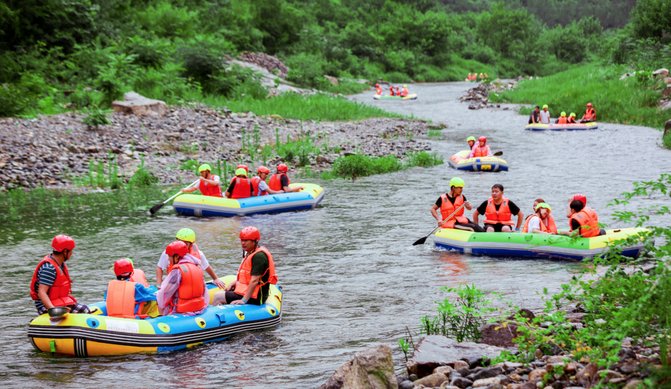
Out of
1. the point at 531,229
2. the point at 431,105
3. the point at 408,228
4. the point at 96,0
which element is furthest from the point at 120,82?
the point at 431,105

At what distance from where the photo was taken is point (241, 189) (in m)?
16.6

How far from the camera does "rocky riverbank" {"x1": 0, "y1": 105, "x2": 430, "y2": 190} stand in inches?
731

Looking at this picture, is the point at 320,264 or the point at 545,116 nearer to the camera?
the point at 320,264

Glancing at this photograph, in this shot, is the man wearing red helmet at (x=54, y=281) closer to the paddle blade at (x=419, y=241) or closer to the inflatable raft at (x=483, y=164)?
the paddle blade at (x=419, y=241)

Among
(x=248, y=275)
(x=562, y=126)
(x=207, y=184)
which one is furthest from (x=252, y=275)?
(x=562, y=126)

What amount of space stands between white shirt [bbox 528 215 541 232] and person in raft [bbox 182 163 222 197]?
6.86 meters

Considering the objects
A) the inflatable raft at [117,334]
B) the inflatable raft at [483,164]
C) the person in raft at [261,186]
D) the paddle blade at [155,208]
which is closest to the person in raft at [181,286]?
the inflatable raft at [117,334]

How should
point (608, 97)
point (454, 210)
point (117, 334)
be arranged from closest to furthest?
point (117, 334)
point (454, 210)
point (608, 97)

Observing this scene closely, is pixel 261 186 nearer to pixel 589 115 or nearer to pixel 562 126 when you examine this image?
pixel 562 126

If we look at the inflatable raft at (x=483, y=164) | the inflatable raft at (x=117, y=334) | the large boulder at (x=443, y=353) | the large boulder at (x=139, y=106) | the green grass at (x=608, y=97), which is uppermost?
the green grass at (x=608, y=97)

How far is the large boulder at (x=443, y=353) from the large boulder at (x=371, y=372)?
17.4 inches

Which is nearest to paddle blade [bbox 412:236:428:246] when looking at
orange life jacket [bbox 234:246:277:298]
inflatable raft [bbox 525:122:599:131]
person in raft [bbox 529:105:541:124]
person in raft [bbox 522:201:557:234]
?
person in raft [bbox 522:201:557:234]

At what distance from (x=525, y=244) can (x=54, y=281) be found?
700 cm

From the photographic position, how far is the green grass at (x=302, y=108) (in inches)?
1083
